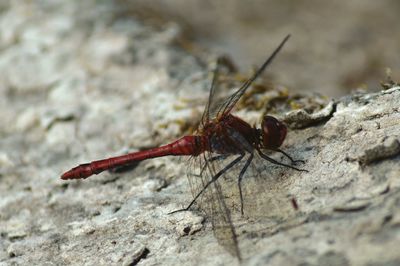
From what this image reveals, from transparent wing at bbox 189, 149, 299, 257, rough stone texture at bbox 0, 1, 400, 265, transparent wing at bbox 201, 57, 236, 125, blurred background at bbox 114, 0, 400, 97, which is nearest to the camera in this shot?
rough stone texture at bbox 0, 1, 400, 265

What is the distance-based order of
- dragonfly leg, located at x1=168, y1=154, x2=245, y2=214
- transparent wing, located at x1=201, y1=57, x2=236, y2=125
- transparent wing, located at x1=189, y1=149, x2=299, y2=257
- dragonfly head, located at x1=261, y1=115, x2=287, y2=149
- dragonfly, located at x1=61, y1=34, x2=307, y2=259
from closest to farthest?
transparent wing, located at x1=189, y1=149, x2=299, y2=257
dragonfly, located at x1=61, y1=34, x2=307, y2=259
dragonfly leg, located at x1=168, y1=154, x2=245, y2=214
dragonfly head, located at x1=261, y1=115, x2=287, y2=149
transparent wing, located at x1=201, y1=57, x2=236, y2=125

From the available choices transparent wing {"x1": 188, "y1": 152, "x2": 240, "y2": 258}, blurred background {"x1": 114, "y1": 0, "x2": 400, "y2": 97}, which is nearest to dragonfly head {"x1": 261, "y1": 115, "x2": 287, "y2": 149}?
transparent wing {"x1": 188, "y1": 152, "x2": 240, "y2": 258}

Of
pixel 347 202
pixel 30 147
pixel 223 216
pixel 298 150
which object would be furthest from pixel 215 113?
pixel 30 147

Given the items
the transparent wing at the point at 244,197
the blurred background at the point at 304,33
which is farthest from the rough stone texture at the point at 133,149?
the blurred background at the point at 304,33

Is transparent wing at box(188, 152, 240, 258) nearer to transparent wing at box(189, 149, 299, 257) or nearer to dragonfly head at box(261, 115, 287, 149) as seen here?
transparent wing at box(189, 149, 299, 257)

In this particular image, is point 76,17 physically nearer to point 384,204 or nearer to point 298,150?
point 298,150

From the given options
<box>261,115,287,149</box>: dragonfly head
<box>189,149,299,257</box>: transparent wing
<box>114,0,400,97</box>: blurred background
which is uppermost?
<box>114,0,400,97</box>: blurred background

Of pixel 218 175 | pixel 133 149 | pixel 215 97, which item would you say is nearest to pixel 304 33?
→ pixel 215 97

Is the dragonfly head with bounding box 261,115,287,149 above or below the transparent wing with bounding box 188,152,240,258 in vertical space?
above
